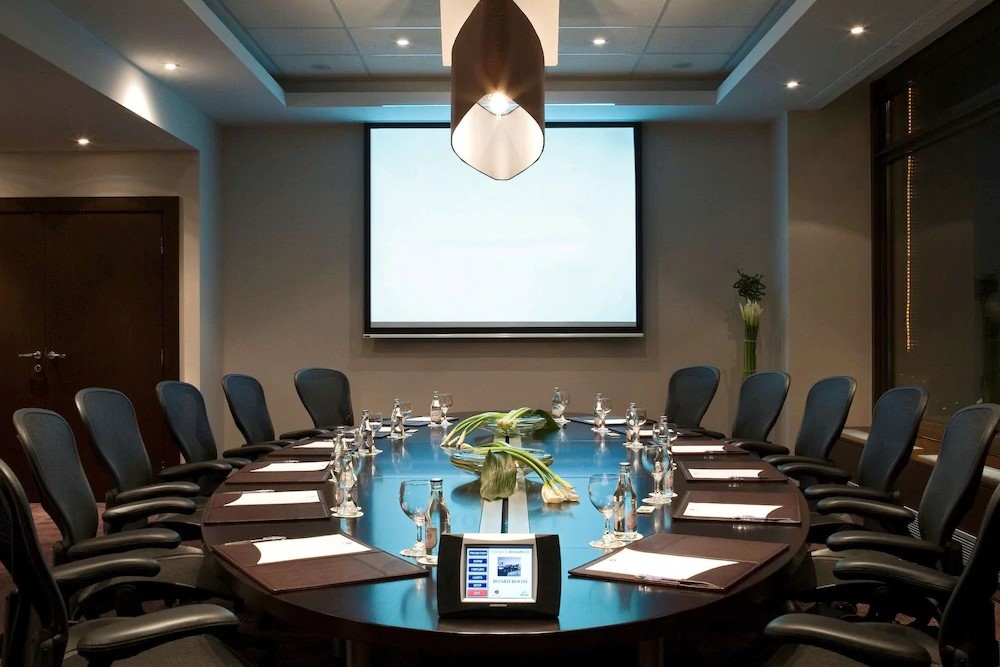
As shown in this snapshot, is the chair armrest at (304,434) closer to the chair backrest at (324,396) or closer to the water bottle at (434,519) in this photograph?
the chair backrest at (324,396)

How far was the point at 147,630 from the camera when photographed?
1921 mm

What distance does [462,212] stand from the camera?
763 centimetres

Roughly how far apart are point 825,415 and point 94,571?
3.39m

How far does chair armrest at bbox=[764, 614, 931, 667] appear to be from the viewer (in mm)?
1804

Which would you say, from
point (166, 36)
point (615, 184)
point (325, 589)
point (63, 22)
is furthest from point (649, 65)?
point (325, 589)

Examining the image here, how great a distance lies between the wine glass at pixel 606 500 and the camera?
7.64 ft

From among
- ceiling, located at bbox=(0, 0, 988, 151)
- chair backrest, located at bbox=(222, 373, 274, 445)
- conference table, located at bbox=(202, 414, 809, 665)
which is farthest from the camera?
ceiling, located at bbox=(0, 0, 988, 151)

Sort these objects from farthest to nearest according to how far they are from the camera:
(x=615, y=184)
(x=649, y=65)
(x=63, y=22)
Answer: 1. (x=615, y=184)
2. (x=649, y=65)
3. (x=63, y=22)

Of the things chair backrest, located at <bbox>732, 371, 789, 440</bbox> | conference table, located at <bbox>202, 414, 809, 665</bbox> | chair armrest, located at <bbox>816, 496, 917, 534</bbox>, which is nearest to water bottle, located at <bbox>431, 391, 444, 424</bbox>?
chair backrest, located at <bbox>732, 371, 789, 440</bbox>

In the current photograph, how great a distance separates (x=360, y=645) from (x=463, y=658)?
696 millimetres

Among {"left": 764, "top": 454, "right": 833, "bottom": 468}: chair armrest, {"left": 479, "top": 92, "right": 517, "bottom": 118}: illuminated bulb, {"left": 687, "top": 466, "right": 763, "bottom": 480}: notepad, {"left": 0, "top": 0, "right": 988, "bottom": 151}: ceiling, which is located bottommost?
{"left": 764, "top": 454, "right": 833, "bottom": 468}: chair armrest

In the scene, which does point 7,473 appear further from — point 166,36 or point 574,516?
point 166,36

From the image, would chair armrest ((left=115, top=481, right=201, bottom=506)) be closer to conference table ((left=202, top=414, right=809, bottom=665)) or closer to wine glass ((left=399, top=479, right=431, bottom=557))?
conference table ((left=202, top=414, right=809, bottom=665))

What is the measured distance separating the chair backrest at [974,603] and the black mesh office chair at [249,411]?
368 centimetres
